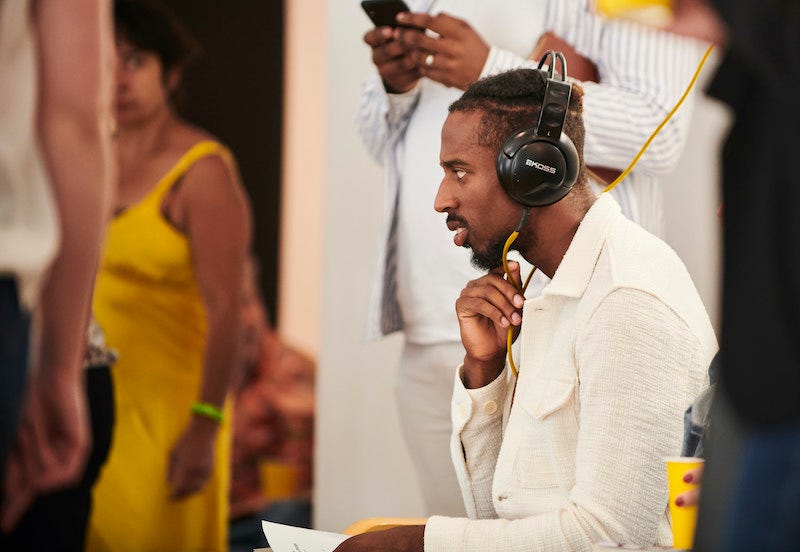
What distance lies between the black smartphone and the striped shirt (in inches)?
1.5

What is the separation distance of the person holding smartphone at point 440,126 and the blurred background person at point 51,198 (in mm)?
889

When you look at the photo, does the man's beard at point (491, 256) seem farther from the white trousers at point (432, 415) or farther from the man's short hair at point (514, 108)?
the white trousers at point (432, 415)

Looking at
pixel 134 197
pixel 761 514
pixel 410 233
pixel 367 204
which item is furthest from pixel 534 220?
pixel 134 197

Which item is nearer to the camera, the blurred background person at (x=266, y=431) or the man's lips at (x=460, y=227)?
the man's lips at (x=460, y=227)

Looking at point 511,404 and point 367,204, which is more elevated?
point 367,204

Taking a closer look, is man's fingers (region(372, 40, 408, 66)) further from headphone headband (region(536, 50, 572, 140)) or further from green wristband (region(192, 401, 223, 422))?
green wristband (region(192, 401, 223, 422))

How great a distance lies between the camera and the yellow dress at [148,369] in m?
2.27

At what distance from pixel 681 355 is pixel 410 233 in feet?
2.59

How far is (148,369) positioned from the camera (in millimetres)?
2336

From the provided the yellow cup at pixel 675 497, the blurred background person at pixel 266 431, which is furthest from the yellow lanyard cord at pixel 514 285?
the blurred background person at pixel 266 431

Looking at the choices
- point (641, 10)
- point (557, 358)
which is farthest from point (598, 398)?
point (641, 10)

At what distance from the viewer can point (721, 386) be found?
0.71m

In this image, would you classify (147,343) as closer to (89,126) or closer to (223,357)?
(223,357)

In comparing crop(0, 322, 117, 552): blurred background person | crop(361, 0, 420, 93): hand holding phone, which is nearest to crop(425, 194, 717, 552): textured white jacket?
crop(0, 322, 117, 552): blurred background person
